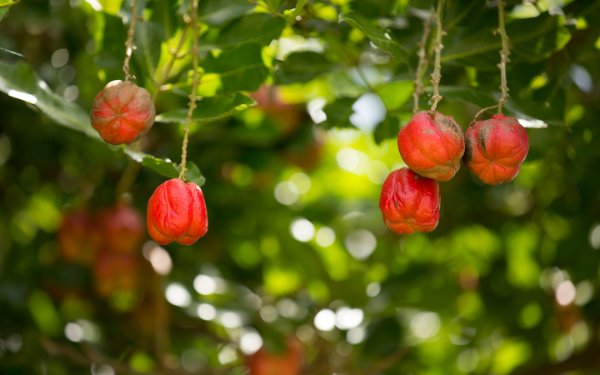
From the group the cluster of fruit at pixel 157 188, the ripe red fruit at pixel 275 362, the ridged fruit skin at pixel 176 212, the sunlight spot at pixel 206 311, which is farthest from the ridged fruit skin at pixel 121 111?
the ripe red fruit at pixel 275 362

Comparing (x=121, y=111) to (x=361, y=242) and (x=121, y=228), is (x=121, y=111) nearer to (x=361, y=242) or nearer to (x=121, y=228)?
(x=121, y=228)

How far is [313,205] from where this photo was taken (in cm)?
281

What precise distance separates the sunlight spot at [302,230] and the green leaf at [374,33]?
3.68ft

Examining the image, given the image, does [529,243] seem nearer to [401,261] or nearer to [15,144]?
[401,261]

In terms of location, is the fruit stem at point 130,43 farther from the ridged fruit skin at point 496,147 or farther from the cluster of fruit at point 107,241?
the cluster of fruit at point 107,241

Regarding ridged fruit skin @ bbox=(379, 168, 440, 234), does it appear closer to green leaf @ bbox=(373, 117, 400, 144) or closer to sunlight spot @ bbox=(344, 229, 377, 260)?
green leaf @ bbox=(373, 117, 400, 144)

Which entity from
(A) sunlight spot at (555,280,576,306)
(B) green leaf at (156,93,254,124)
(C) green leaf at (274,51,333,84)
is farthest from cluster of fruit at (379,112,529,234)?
(A) sunlight spot at (555,280,576,306)

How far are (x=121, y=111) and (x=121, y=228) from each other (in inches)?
40.7

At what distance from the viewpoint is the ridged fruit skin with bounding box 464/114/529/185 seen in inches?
56.1

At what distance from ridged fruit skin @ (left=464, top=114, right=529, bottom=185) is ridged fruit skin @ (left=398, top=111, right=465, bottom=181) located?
0.04 metres

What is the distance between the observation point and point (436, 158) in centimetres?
139

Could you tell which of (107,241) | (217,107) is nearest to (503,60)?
(217,107)

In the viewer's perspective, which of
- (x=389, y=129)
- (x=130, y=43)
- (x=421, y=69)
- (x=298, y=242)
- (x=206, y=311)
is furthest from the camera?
(x=298, y=242)

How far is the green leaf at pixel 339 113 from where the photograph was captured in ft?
6.07
